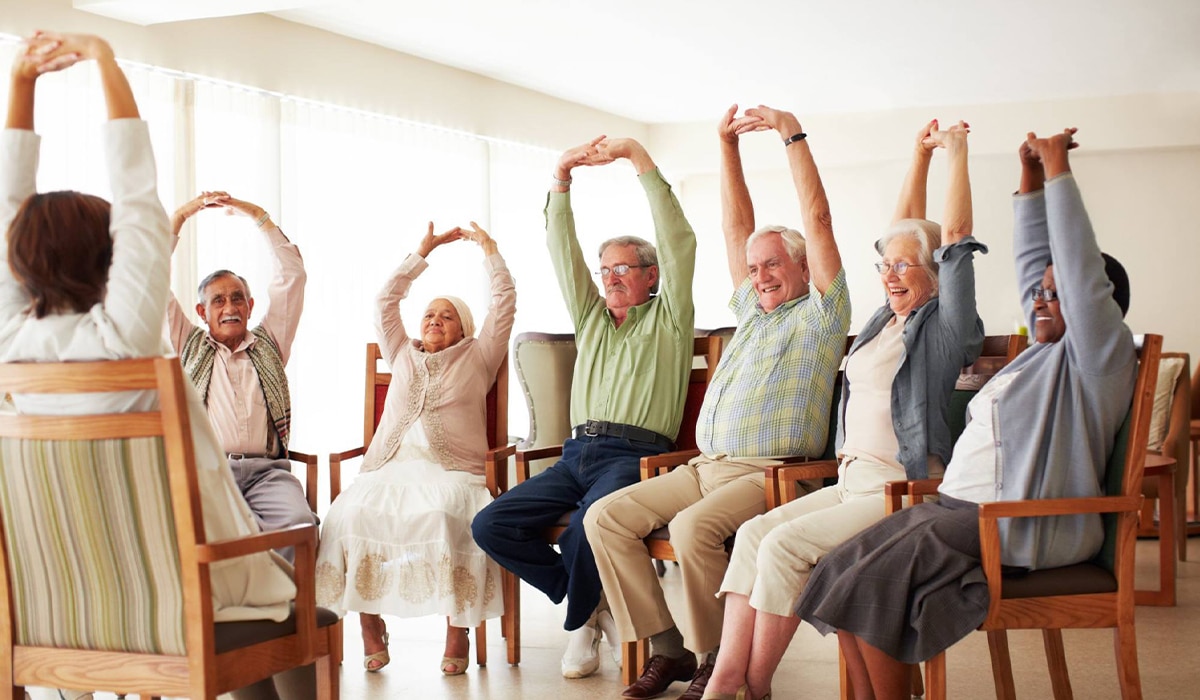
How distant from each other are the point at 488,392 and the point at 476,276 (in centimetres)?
361

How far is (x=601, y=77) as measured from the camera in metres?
7.89

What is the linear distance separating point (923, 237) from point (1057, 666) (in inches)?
45.7

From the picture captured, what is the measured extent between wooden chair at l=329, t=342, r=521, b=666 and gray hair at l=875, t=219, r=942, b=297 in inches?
59.4

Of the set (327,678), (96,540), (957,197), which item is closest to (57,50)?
(96,540)

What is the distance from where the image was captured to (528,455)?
4.02m

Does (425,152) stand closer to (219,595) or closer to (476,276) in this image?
(476,276)

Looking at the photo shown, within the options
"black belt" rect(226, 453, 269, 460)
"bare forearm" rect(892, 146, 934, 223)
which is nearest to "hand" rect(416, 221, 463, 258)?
"black belt" rect(226, 453, 269, 460)

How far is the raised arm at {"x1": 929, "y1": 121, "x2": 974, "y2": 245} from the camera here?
10.0 feet

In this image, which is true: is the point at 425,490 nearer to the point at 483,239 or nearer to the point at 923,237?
the point at 483,239

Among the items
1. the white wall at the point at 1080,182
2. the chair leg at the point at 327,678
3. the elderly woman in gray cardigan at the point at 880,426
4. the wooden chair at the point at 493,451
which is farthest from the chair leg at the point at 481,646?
the white wall at the point at 1080,182

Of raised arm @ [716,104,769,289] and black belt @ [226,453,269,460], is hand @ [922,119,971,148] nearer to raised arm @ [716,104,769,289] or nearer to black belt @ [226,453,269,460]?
raised arm @ [716,104,769,289]

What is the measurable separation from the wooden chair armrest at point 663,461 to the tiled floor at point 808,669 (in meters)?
0.65

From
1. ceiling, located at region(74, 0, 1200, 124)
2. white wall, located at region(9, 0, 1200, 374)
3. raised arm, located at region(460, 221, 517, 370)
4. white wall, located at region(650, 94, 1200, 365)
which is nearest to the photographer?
raised arm, located at region(460, 221, 517, 370)

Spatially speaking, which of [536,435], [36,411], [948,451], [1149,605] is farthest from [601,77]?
[36,411]
